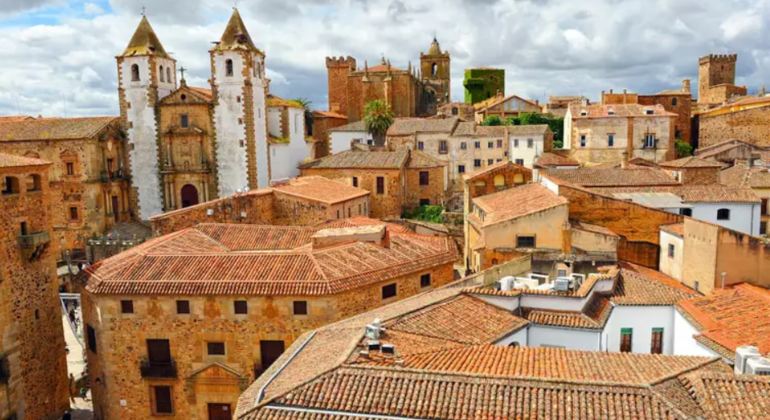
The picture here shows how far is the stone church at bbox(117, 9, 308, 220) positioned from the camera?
1690 inches

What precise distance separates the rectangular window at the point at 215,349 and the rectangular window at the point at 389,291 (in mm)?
5802

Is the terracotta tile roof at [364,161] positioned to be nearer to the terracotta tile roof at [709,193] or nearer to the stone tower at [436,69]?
the terracotta tile roof at [709,193]

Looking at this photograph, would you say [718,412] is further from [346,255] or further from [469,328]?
[346,255]

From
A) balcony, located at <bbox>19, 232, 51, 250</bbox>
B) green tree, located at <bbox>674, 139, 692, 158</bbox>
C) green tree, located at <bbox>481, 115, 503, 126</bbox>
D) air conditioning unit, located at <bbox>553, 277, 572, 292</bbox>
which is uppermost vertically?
green tree, located at <bbox>481, 115, 503, 126</bbox>

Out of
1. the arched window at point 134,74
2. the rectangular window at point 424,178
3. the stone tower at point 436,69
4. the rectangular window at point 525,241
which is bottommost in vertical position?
the rectangular window at point 525,241

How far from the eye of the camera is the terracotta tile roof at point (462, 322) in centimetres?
1565

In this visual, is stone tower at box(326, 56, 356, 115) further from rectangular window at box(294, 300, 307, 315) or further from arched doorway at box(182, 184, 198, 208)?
rectangular window at box(294, 300, 307, 315)

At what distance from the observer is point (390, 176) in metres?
41.8

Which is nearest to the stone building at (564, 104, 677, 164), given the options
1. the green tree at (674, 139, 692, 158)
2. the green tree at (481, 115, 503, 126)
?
the green tree at (674, 139, 692, 158)

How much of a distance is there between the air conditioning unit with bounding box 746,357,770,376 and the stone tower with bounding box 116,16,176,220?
40830 millimetres

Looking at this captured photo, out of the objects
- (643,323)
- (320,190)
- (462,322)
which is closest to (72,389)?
(320,190)

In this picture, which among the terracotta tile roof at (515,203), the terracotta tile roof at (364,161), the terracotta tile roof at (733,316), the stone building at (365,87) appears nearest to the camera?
the terracotta tile roof at (733,316)

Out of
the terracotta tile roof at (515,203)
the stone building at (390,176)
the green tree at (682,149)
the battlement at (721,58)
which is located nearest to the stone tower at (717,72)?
the battlement at (721,58)

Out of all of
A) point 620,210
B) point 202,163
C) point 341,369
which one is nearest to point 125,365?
point 341,369
